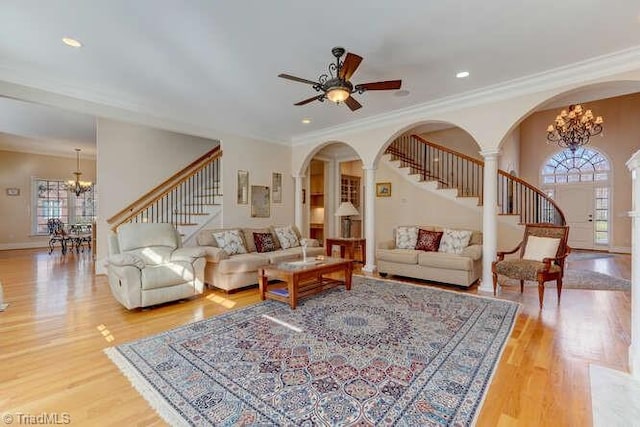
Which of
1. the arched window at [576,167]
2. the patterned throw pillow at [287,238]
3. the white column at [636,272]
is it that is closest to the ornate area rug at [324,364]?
the white column at [636,272]

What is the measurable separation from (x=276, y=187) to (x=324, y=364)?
16.5 feet

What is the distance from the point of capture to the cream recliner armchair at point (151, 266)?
11.0 feet

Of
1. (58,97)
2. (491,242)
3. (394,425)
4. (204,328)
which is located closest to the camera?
(394,425)

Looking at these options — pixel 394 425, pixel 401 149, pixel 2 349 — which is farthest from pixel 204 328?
pixel 401 149

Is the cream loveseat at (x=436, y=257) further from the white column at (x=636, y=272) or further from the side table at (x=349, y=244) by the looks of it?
the white column at (x=636, y=272)

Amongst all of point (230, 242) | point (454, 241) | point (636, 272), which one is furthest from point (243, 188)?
point (636, 272)

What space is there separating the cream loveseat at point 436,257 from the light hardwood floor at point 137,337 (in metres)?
0.58

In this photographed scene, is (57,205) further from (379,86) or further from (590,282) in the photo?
(590,282)

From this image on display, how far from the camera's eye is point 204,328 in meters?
2.89

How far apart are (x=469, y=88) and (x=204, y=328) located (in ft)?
14.8

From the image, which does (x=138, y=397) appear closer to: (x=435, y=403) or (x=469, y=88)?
(x=435, y=403)

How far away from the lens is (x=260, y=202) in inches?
257

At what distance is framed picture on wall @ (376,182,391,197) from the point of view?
7.22 metres

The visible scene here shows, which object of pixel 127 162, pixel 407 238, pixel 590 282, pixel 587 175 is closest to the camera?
pixel 590 282
